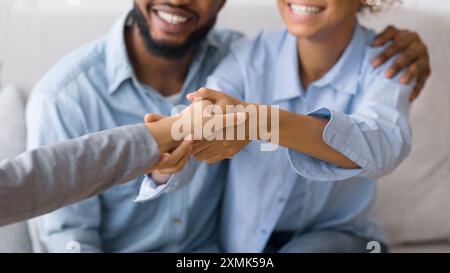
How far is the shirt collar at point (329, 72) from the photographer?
1.13 m

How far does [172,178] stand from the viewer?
3.26ft

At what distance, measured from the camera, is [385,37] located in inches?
45.6

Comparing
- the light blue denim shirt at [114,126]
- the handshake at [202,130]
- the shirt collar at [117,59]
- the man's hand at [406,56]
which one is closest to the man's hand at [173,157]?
the handshake at [202,130]

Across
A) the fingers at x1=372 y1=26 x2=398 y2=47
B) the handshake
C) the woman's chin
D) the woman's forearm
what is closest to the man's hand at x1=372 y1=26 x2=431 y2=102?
the fingers at x1=372 y1=26 x2=398 y2=47

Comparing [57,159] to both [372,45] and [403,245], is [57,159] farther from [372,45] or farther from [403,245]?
[403,245]

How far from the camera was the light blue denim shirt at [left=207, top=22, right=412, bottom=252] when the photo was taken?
1091mm

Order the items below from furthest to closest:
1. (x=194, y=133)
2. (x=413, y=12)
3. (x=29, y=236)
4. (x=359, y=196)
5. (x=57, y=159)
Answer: (x=413, y=12) → (x=359, y=196) → (x=29, y=236) → (x=194, y=133) → (x=57, y=159)

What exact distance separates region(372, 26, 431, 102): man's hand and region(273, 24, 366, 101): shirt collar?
4 centimetres

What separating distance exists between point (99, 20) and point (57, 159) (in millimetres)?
Result: 632

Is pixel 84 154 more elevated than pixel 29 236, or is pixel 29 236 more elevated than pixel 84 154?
pixel 84 154

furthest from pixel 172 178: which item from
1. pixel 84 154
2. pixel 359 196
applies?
pixel 359 196

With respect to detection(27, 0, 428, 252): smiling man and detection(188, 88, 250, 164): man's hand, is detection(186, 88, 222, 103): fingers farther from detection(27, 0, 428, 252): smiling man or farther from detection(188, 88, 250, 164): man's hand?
detection(27, 0, 428, 252): smiling man

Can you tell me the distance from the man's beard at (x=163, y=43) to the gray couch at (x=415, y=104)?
0.17 metres

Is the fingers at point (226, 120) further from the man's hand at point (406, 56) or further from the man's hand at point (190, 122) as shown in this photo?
the man's hand at point (406, 56)
